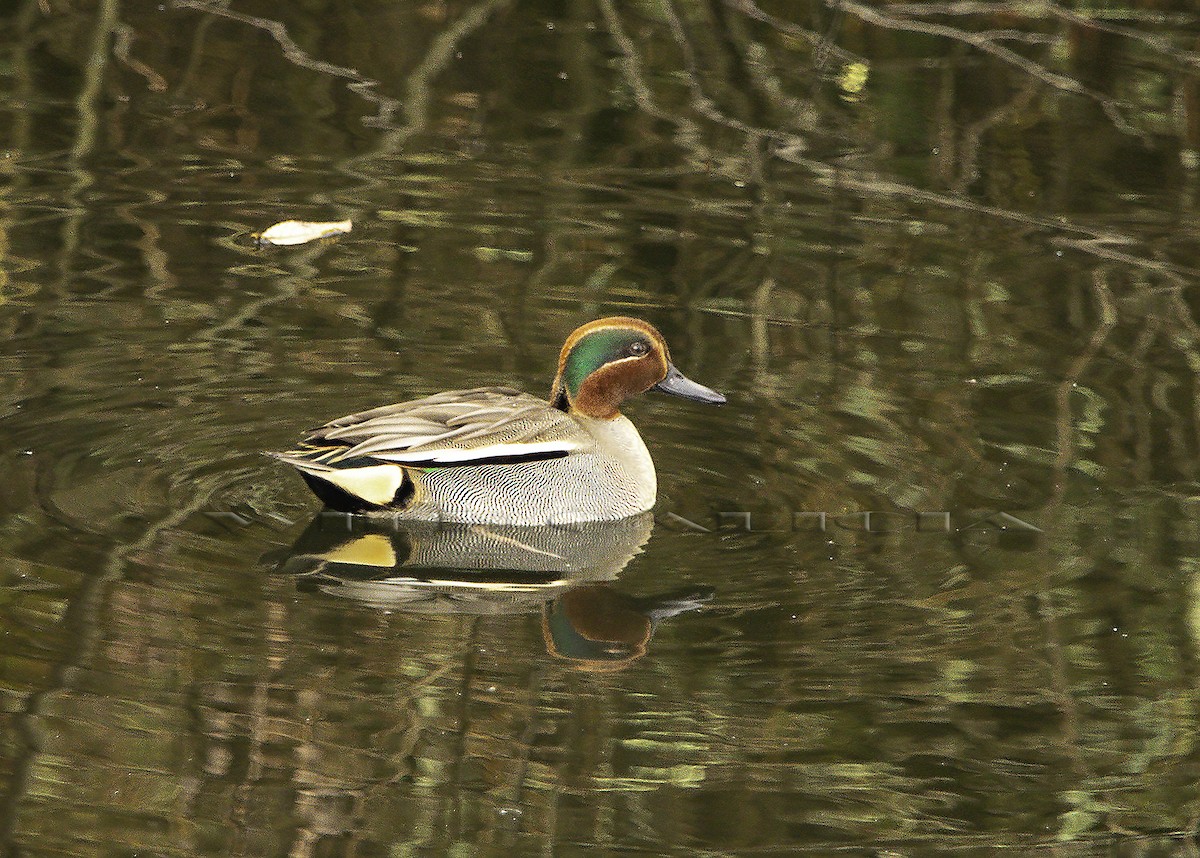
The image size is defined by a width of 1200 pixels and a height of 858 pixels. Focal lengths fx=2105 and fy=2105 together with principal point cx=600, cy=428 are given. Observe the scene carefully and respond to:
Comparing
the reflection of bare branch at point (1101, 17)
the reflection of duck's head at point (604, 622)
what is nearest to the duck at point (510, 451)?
the reflection of duck's head at point (604, 622)

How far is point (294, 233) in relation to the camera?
389 inches

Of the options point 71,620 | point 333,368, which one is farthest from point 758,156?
point 71,620

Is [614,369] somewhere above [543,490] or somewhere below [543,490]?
above

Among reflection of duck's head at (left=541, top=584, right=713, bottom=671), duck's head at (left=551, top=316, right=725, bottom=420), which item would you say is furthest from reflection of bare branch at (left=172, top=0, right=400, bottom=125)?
reflection of duck's head at (left=541, top=584, right=713, bottom=671)

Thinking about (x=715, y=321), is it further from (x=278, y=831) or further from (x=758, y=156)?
(x=278, y=831)

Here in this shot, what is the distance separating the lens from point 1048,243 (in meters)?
10.2

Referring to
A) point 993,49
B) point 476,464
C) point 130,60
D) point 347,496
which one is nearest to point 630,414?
point 476,464

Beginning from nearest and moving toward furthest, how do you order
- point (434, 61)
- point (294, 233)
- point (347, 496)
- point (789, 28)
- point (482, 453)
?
1. point (347, 496)
2. point (482, 453)
3. point (294, 233)
4. point (434, 61)
5. point (789, 28)

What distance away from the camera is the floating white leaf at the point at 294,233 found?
32.4 feet

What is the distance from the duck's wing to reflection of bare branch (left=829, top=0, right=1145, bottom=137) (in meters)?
4.40

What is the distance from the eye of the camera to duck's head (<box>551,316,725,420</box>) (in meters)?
8.01

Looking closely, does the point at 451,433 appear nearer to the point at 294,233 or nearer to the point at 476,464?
the point at 476,464

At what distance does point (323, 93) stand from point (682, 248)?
2.83 metres

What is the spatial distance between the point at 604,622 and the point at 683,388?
1.62m
